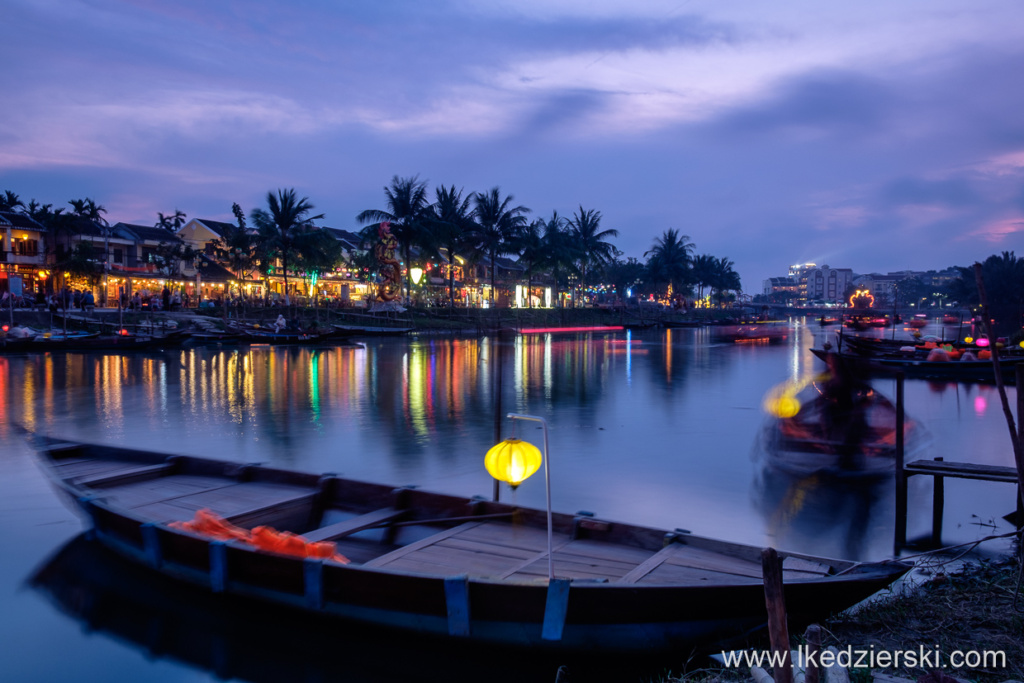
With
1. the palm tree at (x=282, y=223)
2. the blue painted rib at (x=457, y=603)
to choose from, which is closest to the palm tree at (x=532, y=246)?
the palm tree at (x=282, y=223)

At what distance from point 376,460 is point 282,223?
34.3 m

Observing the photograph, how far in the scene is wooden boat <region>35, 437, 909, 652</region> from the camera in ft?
14.1

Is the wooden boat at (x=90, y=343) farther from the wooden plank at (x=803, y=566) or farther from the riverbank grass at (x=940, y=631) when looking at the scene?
the wooden plank at (x=803, y=566)

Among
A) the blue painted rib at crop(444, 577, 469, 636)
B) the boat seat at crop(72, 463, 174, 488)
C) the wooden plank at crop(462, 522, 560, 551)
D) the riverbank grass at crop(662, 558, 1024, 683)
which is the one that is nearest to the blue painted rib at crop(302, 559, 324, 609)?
the blue painted rib at crop(444, 577, 469, 636)

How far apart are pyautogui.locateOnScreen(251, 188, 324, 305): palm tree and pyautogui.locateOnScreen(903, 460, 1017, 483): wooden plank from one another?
39810mm

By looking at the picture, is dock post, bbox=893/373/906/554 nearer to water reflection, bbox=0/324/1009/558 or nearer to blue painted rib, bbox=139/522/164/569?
water reflection, bbox=0/324/1009/558

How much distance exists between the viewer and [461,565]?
5.22 meters

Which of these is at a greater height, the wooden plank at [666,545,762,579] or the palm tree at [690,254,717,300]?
the palm tree at [690,254,717,300]

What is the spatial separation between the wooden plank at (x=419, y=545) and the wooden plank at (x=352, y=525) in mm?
422

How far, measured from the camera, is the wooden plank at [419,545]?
17.3 feet

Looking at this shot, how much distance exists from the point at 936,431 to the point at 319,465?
14182mm

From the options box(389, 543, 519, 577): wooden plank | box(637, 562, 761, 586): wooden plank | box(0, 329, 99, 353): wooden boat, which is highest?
box(0, 329, 99, 353): wooden boat

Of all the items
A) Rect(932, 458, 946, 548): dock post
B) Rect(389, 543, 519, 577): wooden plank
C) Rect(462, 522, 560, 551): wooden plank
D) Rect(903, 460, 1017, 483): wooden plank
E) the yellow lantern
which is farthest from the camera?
Rect(932, 458, 946, 548): dock post

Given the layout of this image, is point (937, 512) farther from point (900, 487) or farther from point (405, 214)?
point (405, 214)
